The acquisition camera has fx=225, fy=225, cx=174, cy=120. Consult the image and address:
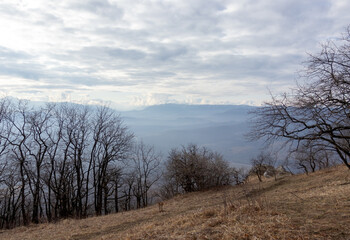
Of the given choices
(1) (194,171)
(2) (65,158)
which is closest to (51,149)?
(2) (65,158)

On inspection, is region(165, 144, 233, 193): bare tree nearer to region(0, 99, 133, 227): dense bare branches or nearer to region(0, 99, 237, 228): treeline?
region(0, 99, 237, 228): treeline

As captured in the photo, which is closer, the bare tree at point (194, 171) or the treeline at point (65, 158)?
the treeline at point (65, 158)

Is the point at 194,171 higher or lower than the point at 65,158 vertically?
lower

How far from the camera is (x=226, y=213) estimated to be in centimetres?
678

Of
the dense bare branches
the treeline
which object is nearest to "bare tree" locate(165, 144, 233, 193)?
the treeline

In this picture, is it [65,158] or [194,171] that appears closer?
[65,158]

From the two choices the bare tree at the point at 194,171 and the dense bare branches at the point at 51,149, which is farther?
the bare tree at the point at 194,171

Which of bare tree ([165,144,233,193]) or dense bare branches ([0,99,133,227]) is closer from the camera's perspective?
dense bare branches ([0,99,133,227])

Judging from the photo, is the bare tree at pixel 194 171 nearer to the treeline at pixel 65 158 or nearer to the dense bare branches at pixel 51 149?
the treeline at pixel 65 158

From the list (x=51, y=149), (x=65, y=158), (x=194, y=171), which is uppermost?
(x=51, y=149)

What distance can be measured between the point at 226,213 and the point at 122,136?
21554mm

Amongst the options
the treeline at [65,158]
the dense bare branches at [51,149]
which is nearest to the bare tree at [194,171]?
the treeline at [65,158]

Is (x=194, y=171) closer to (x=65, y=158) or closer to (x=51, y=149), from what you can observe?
(x=65, y=158)

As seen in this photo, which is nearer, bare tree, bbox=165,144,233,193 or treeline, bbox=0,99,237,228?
treeline, bbox=0,99,237,228
